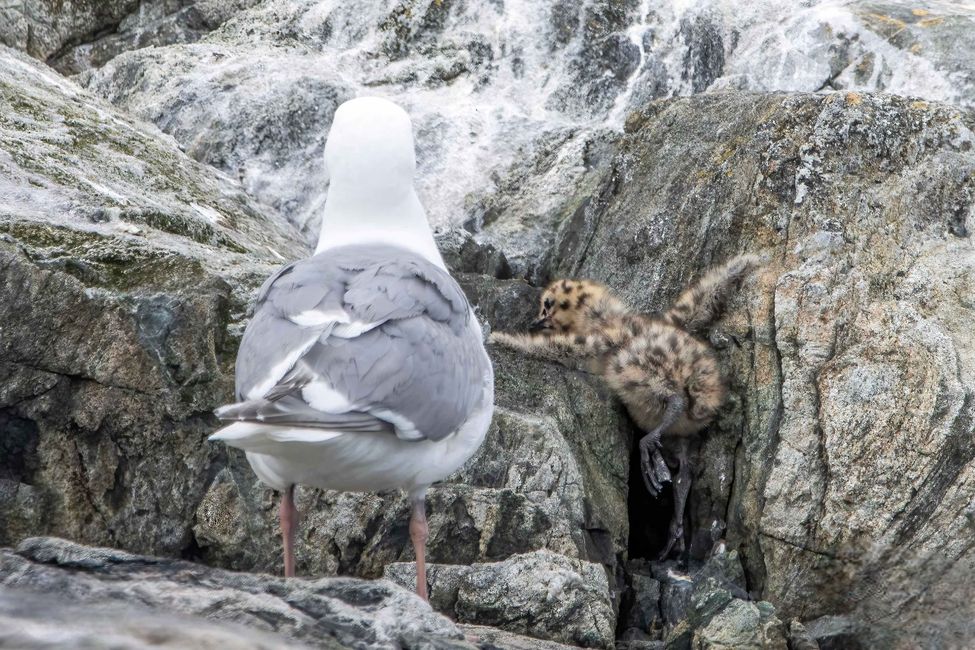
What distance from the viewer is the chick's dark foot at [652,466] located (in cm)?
713

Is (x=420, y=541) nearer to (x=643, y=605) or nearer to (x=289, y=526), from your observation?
(x=289, y=526)

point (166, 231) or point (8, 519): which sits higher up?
point (166, 231)

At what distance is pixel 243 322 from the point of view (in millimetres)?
6000

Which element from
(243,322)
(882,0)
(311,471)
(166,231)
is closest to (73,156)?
(166,231)

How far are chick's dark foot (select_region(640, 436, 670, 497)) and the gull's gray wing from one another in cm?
243

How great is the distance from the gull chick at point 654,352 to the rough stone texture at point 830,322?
Result: 4.9 inches

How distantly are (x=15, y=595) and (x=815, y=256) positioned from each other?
5255mm

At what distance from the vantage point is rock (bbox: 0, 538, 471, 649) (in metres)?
3.41

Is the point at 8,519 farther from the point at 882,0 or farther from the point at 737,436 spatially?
the point at 882,0

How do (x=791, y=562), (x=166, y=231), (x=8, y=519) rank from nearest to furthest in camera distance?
(x=8, y=519) < (x=791, y=562) < (x=166, y=231)

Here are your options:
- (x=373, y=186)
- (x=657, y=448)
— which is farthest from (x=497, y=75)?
(x=373, y=186)

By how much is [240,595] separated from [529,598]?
1.80m

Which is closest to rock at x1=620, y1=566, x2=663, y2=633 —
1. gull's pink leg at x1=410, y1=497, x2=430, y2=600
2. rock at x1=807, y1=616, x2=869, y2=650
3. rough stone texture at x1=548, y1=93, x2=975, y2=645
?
rough stone texture at x1=548, y1=93, x2=975, y2=645

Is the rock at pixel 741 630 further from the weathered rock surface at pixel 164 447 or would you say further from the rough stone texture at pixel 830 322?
the rough stone texture at pixel 830 322
